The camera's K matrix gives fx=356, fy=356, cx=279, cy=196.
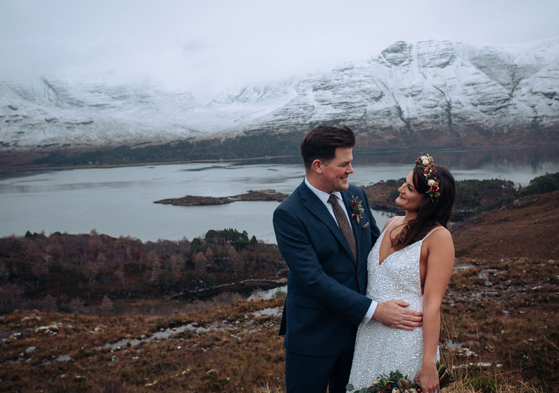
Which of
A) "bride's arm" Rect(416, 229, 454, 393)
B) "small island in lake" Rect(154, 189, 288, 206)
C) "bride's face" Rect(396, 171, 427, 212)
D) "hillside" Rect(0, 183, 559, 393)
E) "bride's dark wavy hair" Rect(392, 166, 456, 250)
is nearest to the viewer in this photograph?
"bride's arm" Rect(416, 229, 454, 393)

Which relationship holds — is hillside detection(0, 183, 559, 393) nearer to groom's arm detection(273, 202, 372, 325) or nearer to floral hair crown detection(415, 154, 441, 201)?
groom's arm detection(273, 202, 372, 325)

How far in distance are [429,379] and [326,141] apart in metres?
1.43

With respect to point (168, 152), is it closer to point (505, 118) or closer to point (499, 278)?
point (499, 278)

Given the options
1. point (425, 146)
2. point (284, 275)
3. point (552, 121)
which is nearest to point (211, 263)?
point (284, 275)

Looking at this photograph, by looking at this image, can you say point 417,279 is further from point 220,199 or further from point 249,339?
point 220,199

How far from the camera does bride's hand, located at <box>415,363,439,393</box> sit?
6.37ft

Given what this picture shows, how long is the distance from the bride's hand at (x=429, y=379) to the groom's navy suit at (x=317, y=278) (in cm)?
44

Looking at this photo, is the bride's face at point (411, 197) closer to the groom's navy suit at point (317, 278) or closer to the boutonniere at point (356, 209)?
the boutonniere at point (356, 209)

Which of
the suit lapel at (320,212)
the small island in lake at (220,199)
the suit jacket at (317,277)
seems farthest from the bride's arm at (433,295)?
the small island in lake at (220,199)

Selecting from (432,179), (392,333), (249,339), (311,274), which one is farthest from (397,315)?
(249,339)

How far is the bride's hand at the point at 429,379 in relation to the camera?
194cm

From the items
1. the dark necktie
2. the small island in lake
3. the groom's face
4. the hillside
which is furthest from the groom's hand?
the small island in lake

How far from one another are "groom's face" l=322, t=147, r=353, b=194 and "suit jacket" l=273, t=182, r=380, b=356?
0.13 meters

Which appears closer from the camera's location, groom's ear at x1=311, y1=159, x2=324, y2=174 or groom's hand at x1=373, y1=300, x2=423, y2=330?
groom's hand at x1=373, y1=300, x2=423, y2=330
